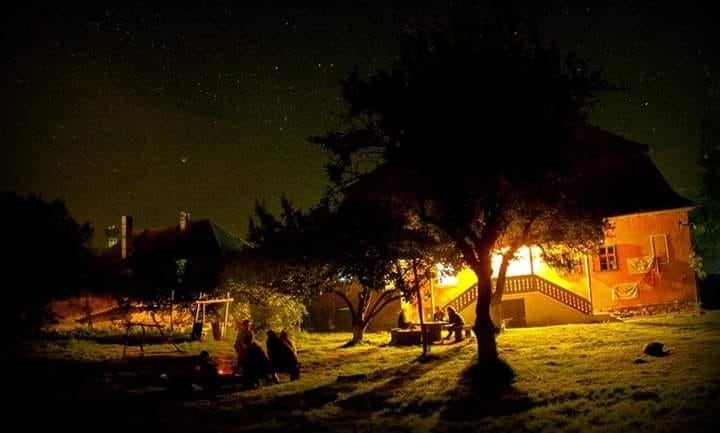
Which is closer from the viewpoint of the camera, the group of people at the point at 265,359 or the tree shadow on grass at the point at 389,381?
the tree shadow on grass at the point at 389,381

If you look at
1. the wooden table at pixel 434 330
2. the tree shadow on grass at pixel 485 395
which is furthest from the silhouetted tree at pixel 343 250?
the tree shadow on grass at pixel 485 395

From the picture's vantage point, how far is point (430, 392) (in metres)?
14.5

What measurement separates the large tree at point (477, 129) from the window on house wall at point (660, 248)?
12735mm

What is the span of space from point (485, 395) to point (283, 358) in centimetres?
641

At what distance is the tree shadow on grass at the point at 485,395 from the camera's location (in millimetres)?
12273

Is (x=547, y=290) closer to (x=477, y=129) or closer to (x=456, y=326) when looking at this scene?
(x=456, y=326)

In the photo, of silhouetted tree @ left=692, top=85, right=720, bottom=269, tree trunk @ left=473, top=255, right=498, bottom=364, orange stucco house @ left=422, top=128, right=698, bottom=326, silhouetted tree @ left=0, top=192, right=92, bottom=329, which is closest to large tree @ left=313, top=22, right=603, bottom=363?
tree trunk @ left=473, top=255, right=498, bottom=364

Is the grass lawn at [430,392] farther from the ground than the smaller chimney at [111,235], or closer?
closer

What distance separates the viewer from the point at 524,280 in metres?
28.9

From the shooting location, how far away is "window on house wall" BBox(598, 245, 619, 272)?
27.9m

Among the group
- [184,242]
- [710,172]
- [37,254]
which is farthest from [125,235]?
[710,172]

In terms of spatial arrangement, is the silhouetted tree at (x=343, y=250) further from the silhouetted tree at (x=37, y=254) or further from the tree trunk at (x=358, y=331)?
the silhouetted tree at (x=37, y=254)

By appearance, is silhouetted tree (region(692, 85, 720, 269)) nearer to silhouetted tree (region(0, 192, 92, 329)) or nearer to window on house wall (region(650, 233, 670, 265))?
window on house wall (region(650, 233, 670, 265))

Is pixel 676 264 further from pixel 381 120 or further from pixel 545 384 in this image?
pixel 381 120
